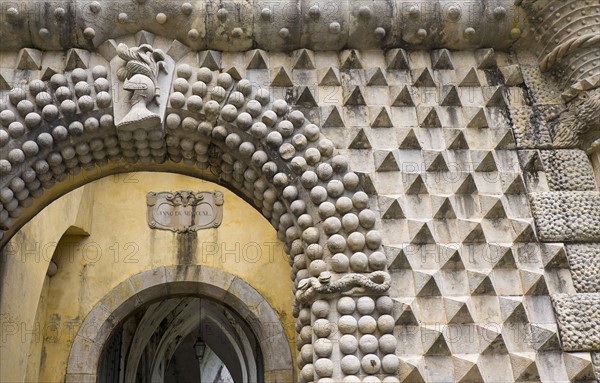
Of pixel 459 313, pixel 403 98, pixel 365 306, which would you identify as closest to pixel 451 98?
pixel 403 98

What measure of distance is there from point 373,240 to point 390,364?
684 millimetres

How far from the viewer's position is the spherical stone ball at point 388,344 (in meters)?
3.63

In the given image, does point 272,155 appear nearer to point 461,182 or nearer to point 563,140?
point 461,182

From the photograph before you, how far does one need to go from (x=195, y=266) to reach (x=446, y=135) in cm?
435

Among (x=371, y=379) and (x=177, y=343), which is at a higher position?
(x=177, y=343)

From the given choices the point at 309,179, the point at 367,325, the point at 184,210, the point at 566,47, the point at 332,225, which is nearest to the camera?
the point at 367,325

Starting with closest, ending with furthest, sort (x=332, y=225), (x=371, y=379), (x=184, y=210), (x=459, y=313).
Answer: (x=371, y=379)
(x=459, y=313)
(x=332, y=225)
(x=184, y=210)

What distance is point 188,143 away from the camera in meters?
4.27

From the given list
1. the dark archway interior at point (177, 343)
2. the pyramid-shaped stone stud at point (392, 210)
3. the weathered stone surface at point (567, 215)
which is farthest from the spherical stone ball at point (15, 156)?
the dark archway interior at point (177, 343)

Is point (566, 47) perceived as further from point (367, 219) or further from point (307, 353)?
point (307, 353)

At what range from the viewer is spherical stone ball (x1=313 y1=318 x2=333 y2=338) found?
12.0 feet

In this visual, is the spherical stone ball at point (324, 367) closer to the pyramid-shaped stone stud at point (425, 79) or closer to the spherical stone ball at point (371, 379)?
the spherical stone ball at point (371, 379)

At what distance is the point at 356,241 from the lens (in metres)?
3.83

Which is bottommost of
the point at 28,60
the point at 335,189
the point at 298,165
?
the point at 335,189
